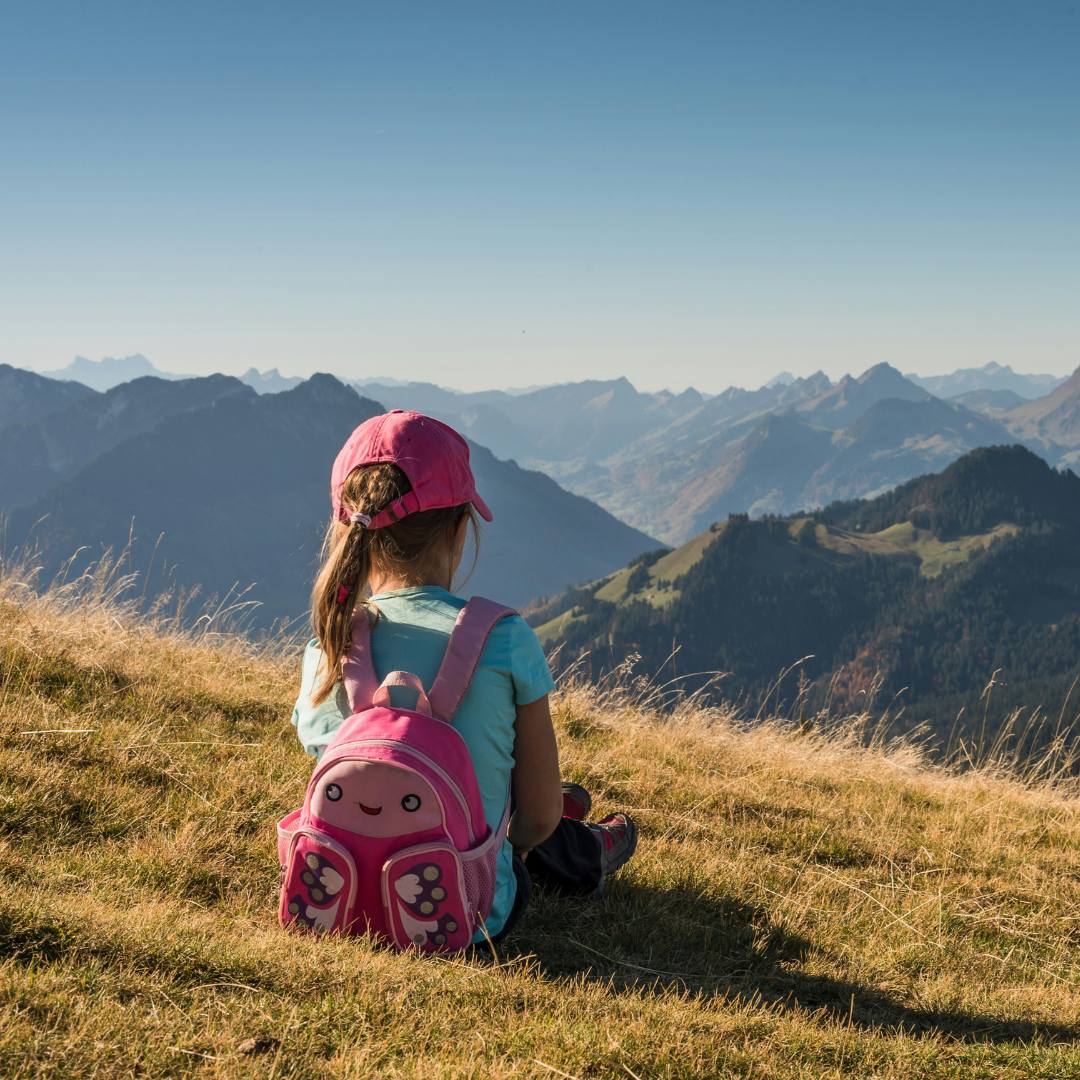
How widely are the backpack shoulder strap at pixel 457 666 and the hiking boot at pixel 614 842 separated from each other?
173 centimetres

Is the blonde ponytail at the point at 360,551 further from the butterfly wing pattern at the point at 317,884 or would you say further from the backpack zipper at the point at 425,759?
the butterfly wing pattern at the point at 317,884

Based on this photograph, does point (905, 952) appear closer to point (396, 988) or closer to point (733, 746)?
point (396, 988)

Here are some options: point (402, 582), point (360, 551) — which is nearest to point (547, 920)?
point (402, 582)

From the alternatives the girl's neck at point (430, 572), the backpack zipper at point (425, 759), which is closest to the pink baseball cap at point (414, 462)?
the girl's neck at point (430, 572)

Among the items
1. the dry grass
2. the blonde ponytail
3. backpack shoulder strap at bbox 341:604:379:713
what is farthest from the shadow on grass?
the blonde ponytail

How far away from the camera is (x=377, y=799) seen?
272 cm

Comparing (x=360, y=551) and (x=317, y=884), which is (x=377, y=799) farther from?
(x=360, y=551)

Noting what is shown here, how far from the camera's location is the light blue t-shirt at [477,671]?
2.94 meters

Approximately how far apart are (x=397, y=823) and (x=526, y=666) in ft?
2.43

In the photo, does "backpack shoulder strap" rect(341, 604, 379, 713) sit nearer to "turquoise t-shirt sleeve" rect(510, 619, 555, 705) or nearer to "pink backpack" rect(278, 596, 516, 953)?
"pink backpack" rect(278, 596, 516, 953)

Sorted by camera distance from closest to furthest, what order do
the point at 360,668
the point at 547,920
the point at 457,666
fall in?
1. the point at 457,666
2. the point at 360,668
3. the point at 547,920

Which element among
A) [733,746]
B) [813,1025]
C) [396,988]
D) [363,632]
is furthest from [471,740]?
[733,746]

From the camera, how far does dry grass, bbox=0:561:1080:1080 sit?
7.64ft

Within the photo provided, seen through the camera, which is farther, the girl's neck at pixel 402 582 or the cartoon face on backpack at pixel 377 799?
the girl's neck at pixel 402 582
